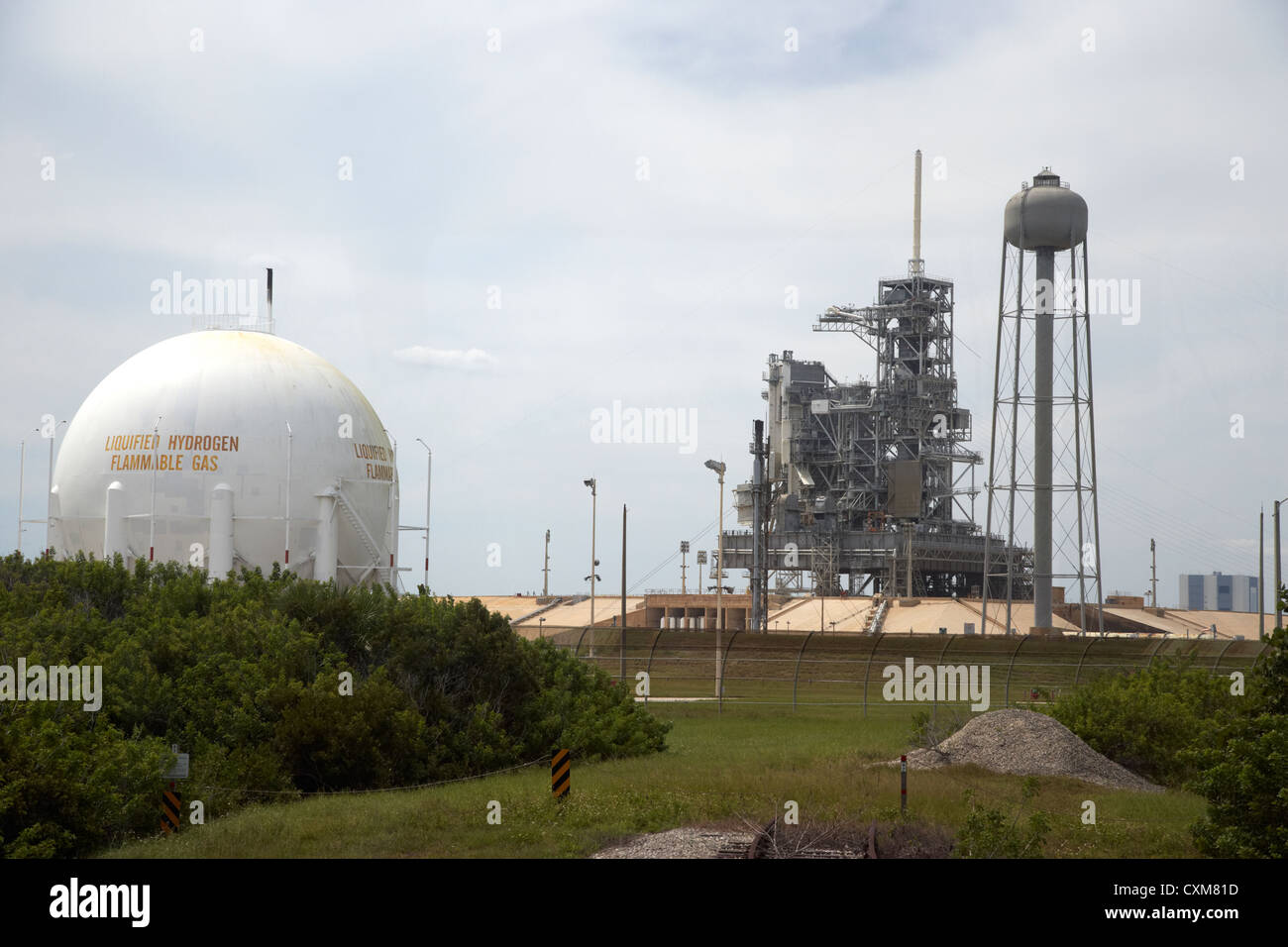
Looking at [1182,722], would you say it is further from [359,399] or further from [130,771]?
[359,399]

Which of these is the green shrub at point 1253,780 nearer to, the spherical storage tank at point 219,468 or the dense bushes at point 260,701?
the dense bushes at point 260,701

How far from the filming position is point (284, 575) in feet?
109

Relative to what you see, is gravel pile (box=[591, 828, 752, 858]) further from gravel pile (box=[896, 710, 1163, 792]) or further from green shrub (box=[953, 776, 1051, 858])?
gravel pile (box=[896, 710, 1163, 792])

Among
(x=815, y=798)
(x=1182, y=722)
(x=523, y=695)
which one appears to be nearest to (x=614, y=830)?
(x=815, y=798)

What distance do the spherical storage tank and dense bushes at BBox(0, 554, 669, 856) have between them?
4.30 metres

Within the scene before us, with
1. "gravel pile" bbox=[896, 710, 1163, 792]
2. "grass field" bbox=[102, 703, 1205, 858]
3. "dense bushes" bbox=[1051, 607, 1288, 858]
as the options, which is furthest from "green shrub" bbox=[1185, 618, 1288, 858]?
"gravel pile" bbox=[896, 710, 1163, 792]

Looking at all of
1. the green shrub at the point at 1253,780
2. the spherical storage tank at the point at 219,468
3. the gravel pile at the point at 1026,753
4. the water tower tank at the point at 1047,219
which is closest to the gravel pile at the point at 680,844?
the green shrub at the point at 1253,780

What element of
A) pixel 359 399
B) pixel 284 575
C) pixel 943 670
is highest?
pixel 359 399

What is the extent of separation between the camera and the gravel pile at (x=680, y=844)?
16.2 meters

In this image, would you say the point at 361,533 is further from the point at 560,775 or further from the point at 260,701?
the point at 560,775

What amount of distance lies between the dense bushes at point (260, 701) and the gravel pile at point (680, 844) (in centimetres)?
801
